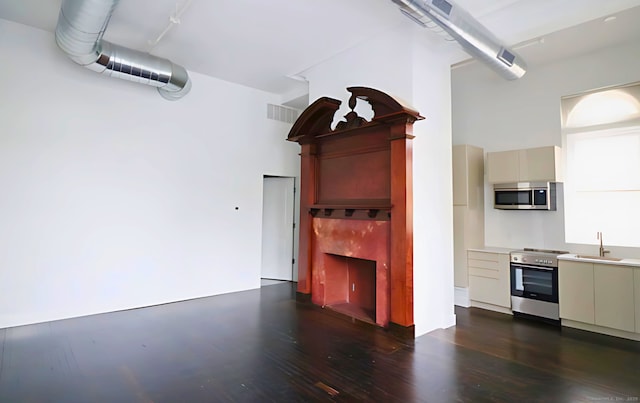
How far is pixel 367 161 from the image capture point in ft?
13.9

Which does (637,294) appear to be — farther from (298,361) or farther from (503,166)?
(298,361)

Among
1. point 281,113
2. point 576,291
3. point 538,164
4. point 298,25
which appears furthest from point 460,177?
point 281,113

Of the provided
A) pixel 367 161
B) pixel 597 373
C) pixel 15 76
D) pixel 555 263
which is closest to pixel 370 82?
pixel 367 161

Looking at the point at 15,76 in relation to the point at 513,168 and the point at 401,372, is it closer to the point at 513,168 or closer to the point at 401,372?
the point at 401,372

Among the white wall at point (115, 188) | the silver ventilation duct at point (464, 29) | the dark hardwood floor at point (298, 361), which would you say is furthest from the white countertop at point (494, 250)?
the white wall at point (115, 188)

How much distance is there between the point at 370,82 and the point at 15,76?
4316mm

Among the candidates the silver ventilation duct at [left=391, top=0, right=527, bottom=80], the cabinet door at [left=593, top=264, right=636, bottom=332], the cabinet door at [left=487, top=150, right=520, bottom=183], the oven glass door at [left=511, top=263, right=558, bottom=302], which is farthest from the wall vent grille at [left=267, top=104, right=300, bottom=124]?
the cabinet door at [left=593, top=264, right=636, bottom=332]

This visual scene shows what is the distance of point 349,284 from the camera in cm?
493

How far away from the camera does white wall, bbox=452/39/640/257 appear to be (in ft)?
14.4

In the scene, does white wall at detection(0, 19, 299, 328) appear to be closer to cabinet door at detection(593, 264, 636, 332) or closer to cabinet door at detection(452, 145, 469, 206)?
cabinet door at detection(452, 145, 469, 206)

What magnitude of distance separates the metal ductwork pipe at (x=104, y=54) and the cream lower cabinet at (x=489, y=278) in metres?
5.06

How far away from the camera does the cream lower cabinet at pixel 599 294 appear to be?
12.1ft

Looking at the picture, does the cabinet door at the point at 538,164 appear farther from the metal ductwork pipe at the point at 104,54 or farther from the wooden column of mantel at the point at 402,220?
the metal ductwork pipe at the point at 104,54

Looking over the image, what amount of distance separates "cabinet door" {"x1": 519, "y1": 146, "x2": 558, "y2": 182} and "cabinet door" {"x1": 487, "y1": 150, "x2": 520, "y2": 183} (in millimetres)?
76
